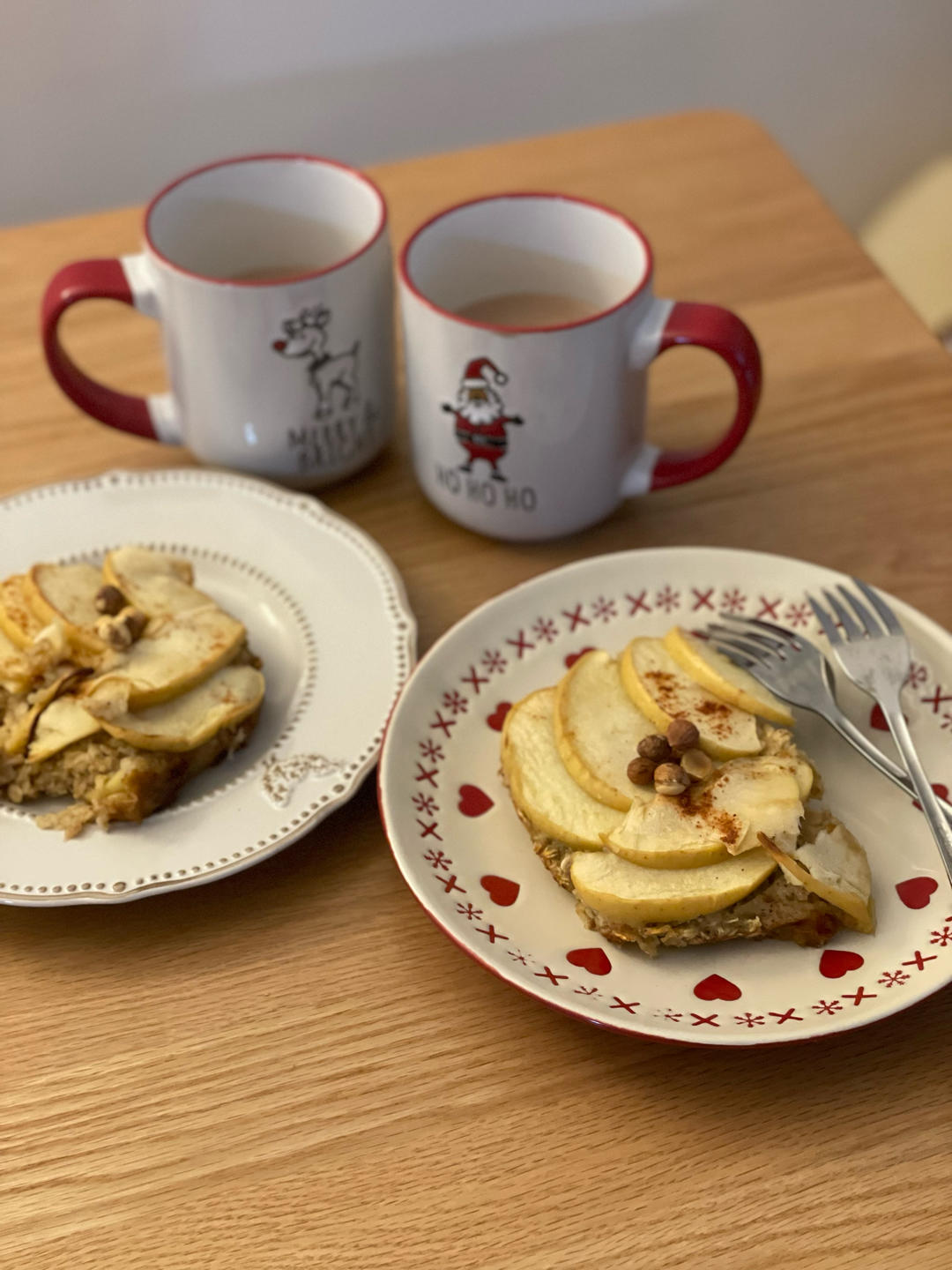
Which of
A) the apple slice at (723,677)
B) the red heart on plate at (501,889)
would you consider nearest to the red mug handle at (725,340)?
the apple slice at (723,677)

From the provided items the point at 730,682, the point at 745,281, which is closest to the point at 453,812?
the point at 730,682

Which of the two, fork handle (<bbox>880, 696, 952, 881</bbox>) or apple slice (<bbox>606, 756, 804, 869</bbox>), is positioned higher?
apple slice (<bbox>606, 756, 804, 869</bbox>)

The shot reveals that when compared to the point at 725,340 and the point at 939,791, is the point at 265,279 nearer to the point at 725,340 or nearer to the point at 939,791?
the point at 725,340

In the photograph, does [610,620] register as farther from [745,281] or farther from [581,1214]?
[745,281]

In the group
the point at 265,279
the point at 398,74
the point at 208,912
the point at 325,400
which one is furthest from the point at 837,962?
the point at 398,74

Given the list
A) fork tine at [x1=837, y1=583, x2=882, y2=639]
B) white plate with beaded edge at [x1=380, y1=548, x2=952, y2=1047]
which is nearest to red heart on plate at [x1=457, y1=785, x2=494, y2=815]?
white plate with beaded edge at [x1=380, y1=548, x2=952, y2=1047]

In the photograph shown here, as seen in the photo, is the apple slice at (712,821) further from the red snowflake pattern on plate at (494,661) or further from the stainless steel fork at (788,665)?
→ the red snowflake pattern on plate at (494,661)

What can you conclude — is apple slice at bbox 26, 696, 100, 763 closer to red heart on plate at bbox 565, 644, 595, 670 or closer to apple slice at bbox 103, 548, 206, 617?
apple slice at bbox 103, 548, 206, 617
